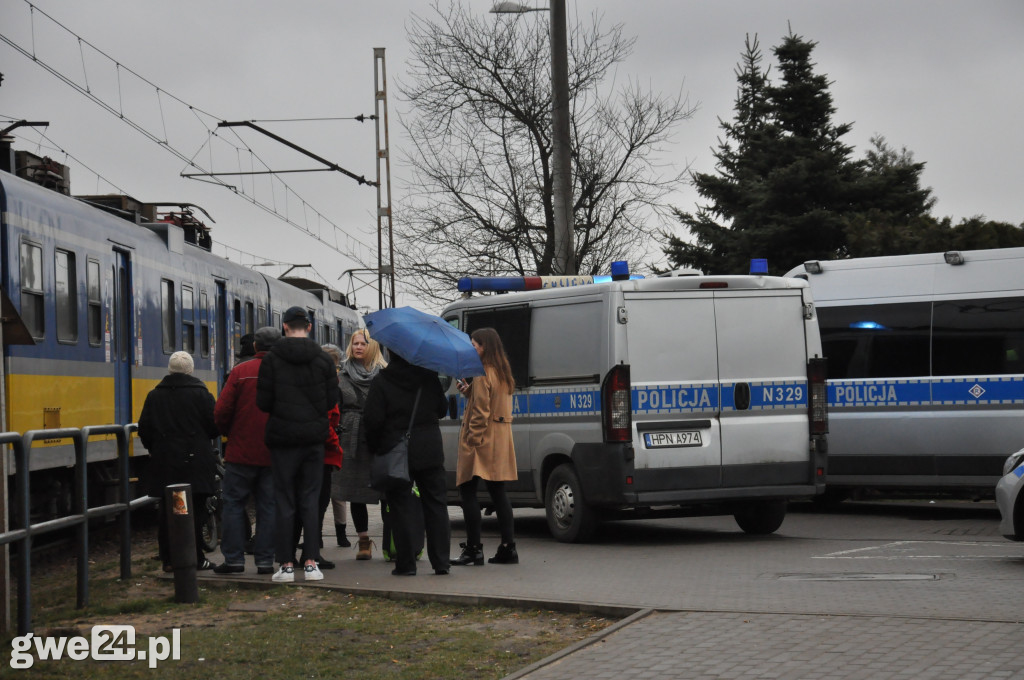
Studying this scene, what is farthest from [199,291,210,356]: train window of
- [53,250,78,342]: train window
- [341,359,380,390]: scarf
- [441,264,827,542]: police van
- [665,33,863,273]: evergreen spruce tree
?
[665,33,863,273]: evergreen spruce tree

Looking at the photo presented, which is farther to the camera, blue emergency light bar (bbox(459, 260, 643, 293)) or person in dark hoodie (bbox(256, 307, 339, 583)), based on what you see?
blue emergency light bar (bbox(459, 260, 643, 293))

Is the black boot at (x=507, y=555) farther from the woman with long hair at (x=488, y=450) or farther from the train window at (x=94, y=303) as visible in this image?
the train window at (x=94, y=303)

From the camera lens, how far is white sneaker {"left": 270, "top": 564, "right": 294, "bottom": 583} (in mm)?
9977

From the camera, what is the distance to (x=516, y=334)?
1350cm

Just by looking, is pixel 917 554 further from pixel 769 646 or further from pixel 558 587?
pixel 769 646

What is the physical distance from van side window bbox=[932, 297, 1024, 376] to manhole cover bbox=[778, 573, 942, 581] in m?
5.18

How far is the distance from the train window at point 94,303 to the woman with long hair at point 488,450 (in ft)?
16.7

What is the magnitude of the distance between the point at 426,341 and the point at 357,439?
5.87 feet

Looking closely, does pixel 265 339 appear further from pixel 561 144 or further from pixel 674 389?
pixel 561 144

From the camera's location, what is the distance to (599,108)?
27609mm

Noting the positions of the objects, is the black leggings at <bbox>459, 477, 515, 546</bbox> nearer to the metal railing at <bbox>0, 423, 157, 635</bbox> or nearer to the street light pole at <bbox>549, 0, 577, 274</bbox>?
the metal railing at <bbox>0, 423, 157, 635</bbox>

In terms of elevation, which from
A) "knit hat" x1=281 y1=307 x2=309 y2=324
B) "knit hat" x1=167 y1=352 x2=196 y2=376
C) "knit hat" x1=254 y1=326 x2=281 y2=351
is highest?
"knit hat" x1=281 y1=307 x2=309 y2=324

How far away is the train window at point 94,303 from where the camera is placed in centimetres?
1442

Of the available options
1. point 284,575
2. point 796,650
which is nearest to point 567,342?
point 284,575
